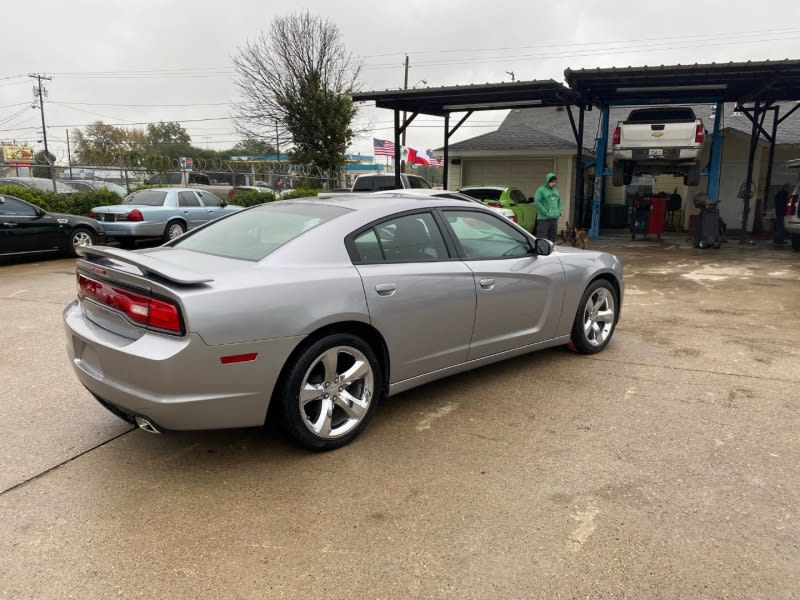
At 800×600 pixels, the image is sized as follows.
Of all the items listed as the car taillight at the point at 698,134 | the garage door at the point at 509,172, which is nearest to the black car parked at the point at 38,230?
the garage door at the point at 509,172

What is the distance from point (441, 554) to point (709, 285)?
27.4 feet

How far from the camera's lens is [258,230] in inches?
153

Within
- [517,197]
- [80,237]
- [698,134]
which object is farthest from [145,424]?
[517,197]

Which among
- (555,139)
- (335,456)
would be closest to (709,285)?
(335,456)

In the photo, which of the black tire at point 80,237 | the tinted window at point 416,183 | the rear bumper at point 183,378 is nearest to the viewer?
the rear bumper at point 183,378

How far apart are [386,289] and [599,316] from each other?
261 centimetres

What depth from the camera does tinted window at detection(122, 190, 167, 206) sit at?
13.9 meters

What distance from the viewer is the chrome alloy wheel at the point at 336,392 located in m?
3.34

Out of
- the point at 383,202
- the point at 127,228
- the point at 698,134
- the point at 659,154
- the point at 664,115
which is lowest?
the point at 127,228

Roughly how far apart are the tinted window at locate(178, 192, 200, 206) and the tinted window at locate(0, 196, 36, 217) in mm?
3554

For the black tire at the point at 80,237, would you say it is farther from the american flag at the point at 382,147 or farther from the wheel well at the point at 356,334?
the american flag at the point at 382,147

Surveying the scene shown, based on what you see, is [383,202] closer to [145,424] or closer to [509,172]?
[145,424]

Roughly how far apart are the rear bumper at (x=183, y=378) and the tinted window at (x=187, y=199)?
473 inches

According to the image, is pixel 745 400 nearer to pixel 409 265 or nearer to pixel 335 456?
pixel 409 265
